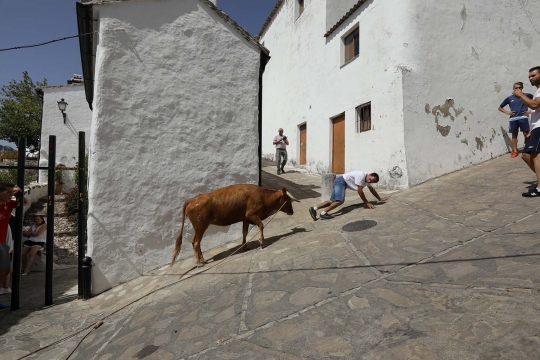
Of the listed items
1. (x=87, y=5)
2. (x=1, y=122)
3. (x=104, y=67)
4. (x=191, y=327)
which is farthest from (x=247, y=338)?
(x=1, y=122)

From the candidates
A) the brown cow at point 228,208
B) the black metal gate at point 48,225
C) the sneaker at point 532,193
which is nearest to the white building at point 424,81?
the sneaker at point 532,193

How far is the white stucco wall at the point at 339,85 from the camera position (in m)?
8.76

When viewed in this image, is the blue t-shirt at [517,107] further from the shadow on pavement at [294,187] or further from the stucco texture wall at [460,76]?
the shadow on pavement at [294,187]

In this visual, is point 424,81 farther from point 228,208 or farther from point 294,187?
point 228,208

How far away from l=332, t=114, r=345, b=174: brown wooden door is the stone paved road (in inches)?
211

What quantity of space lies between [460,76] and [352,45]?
365 centimetres

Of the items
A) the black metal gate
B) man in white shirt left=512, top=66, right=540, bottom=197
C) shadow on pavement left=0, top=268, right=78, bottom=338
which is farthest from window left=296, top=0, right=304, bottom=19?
shadow on pavement left=0, top=268, right=78, bottom=338

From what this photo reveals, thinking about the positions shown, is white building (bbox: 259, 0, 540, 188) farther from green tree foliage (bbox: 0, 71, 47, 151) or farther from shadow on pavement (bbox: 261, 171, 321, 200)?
green tree foliage (bbox: 0, 71, 47, 151)

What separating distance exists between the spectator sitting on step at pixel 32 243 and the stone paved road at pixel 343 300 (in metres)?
2.62

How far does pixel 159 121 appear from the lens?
19.4ft

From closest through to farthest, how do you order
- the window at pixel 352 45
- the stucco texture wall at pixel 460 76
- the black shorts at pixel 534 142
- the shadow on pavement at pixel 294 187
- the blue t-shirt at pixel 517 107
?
the black shorts at pixel 534 142
the blue t-shirt at pixel 517 107
the stucco texture wall at pixel 460 76
the shadow on pavement at pixel 294 187
the window at pixel 352 45

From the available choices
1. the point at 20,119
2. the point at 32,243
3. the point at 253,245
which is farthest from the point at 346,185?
the point at 20,119

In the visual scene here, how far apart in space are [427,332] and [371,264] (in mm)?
1505

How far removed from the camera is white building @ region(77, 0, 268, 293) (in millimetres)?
5504
